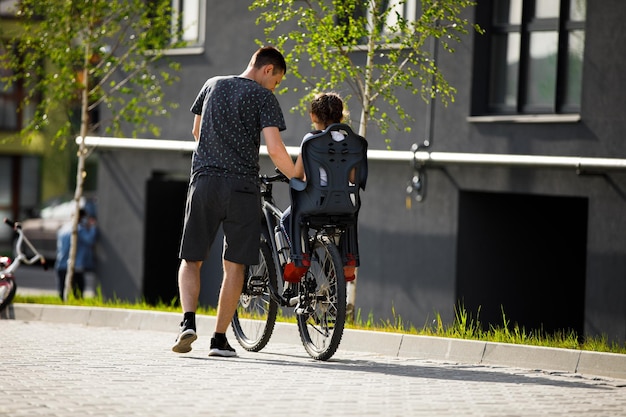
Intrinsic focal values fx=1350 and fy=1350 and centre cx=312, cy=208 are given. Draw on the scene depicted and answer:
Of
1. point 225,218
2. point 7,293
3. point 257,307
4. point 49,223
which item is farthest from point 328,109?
point 49,223

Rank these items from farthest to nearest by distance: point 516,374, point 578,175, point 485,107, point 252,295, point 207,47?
point 207,47 → point 485,107 → point 578,175 → point 252,295 → point 516,374

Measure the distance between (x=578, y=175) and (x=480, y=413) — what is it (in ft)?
26.0

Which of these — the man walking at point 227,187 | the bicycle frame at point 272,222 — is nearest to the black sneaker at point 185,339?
the man walking at point 227,187

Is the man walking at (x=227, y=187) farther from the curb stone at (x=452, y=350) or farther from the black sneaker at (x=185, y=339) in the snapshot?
the curb stone at (x=452, y=350)

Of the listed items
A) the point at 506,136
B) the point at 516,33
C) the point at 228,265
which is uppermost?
the point at 516,33

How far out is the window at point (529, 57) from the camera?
1455cm

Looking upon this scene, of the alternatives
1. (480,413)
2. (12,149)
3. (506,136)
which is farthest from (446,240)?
(12,149)

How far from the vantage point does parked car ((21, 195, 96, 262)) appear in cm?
3188

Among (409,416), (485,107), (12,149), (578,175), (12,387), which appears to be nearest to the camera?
(409,416)

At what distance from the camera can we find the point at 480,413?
6.66 metres

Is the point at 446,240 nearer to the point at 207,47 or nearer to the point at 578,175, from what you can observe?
the point at 578,175

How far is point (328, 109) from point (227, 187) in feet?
2.94

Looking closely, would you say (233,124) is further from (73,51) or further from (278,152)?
(73,51)

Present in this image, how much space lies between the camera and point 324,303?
28.6 ft
